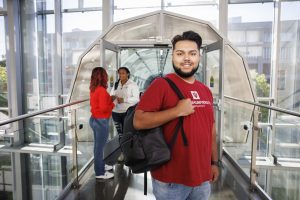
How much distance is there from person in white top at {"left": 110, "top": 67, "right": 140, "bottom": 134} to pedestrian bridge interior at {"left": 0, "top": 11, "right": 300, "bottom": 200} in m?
0.39

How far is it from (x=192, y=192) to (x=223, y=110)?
331 centimetres

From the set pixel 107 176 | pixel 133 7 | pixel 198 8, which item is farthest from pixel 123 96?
pixel 198 8

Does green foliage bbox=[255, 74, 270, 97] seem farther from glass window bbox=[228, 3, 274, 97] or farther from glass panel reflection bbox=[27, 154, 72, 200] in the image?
glass panel reflection bbox=[27, 154, 72, 200]

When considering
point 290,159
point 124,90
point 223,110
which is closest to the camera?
point 124,90

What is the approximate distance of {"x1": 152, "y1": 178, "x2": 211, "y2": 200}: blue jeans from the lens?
A: 57.0 inches

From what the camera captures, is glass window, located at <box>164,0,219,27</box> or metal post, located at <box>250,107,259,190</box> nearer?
metal post, located at <box>250,107,259,190</box>

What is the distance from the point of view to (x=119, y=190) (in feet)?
11.5

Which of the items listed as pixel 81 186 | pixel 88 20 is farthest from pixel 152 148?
pixel 88 20

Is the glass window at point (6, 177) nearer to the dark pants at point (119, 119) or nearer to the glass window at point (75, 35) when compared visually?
the dark pants at point (119, 119)

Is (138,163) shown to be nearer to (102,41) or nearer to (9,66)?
(102,41)

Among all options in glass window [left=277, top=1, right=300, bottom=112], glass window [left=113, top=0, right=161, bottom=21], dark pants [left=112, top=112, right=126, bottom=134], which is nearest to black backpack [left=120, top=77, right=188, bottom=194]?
dark pants [left=112, top=112, right=126, bottom=134]

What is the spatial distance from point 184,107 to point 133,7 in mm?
6501

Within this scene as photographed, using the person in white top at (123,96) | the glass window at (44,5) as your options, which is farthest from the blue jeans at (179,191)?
the glass window at (44,5)

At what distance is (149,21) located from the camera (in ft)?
15.9
